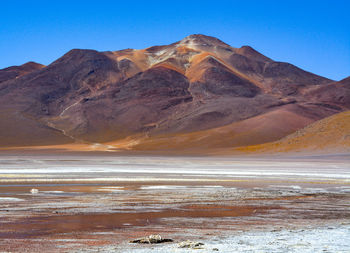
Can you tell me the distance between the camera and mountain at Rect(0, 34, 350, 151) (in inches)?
5300

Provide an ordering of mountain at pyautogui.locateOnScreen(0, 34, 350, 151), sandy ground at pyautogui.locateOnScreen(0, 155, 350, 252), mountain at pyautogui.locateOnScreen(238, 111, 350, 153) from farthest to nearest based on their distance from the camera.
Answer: mountain at pyautogui.locateOnScreen(0, 34, 350, 151)
mountain at pyautogui.locateOnScreen(238, 111, 350, 153)
sandy ground at pyautogui.locateOnScreen(0, 155, 350, 252)

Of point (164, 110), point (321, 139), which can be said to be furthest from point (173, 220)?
point (164, 110)

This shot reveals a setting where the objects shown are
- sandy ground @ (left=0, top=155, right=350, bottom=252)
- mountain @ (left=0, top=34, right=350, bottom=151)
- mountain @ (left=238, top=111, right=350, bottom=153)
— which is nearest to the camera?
sandy ground @ (left=0, top=155, right=350, bottom=252)

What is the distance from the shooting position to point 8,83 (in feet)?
656

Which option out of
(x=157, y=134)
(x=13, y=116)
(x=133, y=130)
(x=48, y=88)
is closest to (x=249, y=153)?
(x=157, y=134)

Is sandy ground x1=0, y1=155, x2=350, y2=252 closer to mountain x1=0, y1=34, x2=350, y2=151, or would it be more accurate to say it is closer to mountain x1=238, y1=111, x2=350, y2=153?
mountain x1=238, y1=111, x2=350, y2=153

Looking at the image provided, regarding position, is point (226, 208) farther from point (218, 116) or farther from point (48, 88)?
point (48, 88)

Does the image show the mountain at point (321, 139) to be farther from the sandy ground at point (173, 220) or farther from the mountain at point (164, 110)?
the sandy ground at point (173, 220)

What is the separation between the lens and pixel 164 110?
173500 millimetres

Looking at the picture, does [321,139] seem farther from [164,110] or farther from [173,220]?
Result: [164,110]

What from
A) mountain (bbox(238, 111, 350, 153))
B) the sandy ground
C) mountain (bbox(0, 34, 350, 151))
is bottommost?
the sandy ground

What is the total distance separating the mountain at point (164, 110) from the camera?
134625 millimetres

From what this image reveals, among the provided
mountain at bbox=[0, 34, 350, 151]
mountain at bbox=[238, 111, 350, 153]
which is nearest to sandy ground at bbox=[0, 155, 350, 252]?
mountain at bbox=[238, 111, 350, 153]

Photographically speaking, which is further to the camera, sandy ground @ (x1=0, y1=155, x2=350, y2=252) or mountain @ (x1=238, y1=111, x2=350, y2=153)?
mountain @ (x1=238, y1=111, x2=350, y2=153)
